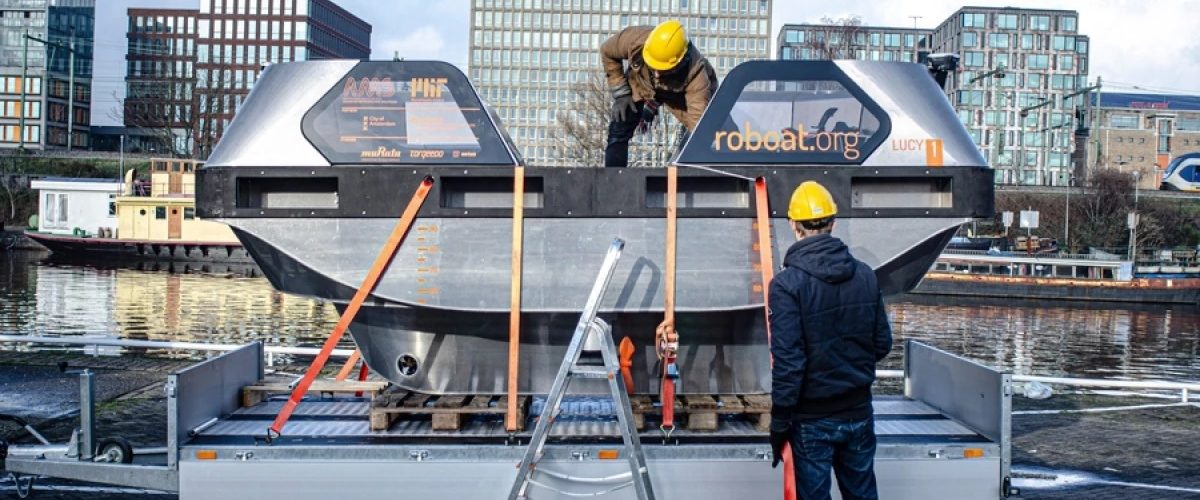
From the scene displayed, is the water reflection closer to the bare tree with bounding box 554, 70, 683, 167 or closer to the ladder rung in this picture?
the bare tree with bounding box 554, 70, 683, 167

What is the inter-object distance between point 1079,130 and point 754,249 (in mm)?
115162

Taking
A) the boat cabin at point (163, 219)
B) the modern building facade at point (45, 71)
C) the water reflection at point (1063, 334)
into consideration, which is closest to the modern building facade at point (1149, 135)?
the water reflection at point (1063, 334)

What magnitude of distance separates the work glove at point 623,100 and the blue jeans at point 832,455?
2752mm

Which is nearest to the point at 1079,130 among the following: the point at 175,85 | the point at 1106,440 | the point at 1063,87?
the point at 1063,87

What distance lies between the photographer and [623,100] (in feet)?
22.4

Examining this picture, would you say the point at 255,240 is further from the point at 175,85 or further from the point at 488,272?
the point at 175,85

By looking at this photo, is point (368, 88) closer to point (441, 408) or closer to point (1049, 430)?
point (441, 408)

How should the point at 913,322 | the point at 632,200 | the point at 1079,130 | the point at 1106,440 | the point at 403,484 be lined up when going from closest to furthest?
the point at 403,484 → the point at 632,200 → the point at 1106,440 → the point at 913,322 → the point at 1079,130

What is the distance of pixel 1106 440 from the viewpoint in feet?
31.8

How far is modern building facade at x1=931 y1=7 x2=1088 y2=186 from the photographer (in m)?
106

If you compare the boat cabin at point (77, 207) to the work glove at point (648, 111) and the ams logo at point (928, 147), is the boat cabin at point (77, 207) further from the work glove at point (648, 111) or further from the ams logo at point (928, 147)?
the ams logo at point (928, 147)

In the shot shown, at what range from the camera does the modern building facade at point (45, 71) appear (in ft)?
301

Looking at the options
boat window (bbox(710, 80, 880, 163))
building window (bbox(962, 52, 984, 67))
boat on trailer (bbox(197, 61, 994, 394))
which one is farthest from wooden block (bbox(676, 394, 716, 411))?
building window (bbox(962, 52, 984, 67))

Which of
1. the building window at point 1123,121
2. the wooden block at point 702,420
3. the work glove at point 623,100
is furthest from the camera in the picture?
the building window at point 1123,121
